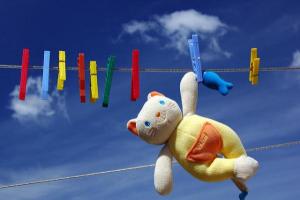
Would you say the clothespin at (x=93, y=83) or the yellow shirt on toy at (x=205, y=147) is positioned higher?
the clothespin at (x=93, y=83)

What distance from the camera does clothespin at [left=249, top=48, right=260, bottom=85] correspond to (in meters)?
6.02

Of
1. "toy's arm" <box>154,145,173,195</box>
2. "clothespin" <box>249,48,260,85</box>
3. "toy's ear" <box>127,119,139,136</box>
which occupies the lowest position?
"toy's arm" <box>154,145,173,195</box>

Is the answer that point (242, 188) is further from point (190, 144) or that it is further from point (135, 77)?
point (135, 77)

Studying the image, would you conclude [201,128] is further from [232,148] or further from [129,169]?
[129,169]

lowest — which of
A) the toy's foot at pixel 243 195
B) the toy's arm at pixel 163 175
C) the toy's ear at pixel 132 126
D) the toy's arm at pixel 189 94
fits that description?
the toy's foot at pixel 243 195

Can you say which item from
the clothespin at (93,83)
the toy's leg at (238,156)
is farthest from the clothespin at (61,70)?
the toy's leg at (238,156)

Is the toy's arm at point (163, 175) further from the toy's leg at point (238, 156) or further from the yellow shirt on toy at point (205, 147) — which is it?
the toy's leg at point (238, 156)

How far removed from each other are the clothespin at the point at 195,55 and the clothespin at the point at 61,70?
136cm

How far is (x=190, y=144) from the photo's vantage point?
17.4ft

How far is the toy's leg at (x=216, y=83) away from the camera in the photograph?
5410mm

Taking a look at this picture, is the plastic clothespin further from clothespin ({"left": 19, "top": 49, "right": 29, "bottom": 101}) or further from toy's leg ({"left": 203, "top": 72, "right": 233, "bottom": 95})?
clothespin ({"left": 19, "top": 49, "right": 29, "bottom": 101})

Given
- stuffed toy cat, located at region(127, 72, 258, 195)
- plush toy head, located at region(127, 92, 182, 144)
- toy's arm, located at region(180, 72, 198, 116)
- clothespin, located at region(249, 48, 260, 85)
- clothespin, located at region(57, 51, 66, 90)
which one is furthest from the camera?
clothespin, located at region(249, 48, 260, 85)

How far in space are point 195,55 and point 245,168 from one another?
52.7 inches

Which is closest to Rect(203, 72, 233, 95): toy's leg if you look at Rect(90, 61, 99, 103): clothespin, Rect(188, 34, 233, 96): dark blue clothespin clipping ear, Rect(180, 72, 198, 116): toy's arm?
Rect(188, 34, 233, 96): dark blue clothespin clipping ear
